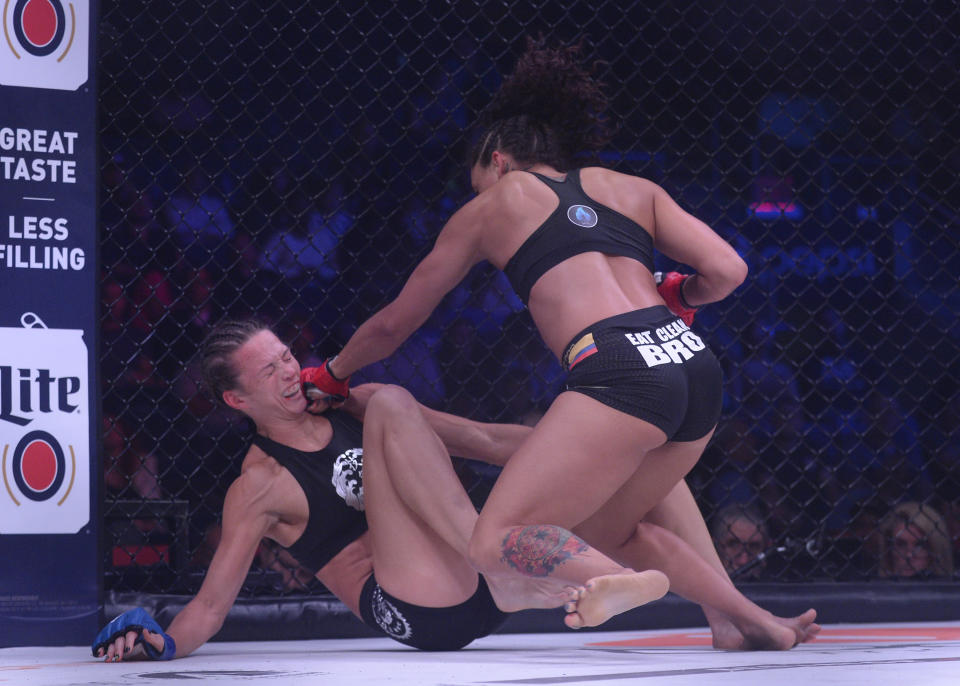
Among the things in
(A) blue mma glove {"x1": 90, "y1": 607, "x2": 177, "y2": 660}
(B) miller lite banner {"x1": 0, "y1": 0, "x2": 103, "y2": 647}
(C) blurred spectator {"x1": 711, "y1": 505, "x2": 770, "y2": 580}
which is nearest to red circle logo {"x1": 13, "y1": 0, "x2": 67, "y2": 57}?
(B) miller lite banner {"x1": 0, "y1": 0, "x2": 103, "y2": 647}

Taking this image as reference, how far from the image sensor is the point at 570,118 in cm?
201

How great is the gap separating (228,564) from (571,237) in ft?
2.84

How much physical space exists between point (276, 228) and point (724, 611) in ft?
6.64

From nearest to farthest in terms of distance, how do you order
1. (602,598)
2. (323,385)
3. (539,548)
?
(602,598), (539,548), (323,385)

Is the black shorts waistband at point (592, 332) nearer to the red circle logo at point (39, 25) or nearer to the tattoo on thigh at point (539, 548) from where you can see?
the tattoo on thigh at point (539, 548)

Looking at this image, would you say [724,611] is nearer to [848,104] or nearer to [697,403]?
[697,403]

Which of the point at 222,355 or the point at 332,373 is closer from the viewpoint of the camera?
the point at 332,373

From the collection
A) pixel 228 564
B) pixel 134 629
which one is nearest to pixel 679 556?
pixel 228 564

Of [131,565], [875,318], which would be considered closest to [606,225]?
[131,565]

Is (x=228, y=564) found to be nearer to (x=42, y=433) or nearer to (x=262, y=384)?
→ (x=262, y=384)

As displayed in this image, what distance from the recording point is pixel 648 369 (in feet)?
5.50

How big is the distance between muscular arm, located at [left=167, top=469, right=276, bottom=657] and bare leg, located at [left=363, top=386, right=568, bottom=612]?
0.24 meters

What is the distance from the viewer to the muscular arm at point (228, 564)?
A: 76.9 inches

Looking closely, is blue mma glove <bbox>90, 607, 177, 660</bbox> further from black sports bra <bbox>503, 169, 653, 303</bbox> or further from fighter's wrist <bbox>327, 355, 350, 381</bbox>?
black sports bra <bbox>503, 169, 653, 303</bbox>
